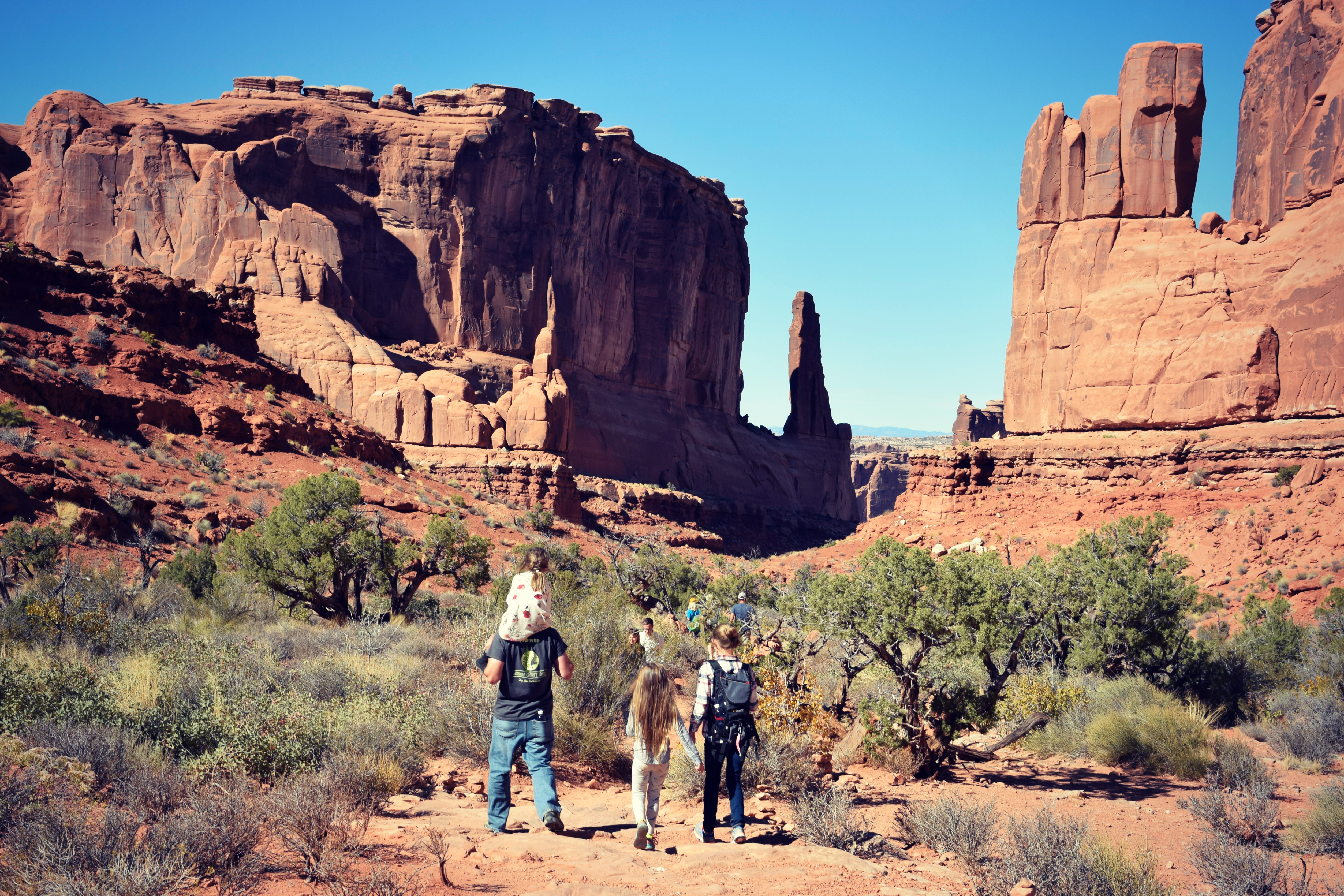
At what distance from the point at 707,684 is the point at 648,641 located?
13.7 feet

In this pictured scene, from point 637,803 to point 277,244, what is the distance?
39.7 meters

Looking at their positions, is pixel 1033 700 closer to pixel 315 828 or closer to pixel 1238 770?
pixel 1238 770

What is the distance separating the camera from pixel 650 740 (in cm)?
608

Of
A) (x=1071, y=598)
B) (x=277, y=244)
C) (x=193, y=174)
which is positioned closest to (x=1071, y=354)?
(x=1071, y=598)

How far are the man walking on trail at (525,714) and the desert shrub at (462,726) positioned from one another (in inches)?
68.5

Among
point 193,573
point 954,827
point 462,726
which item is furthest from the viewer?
point 193,573

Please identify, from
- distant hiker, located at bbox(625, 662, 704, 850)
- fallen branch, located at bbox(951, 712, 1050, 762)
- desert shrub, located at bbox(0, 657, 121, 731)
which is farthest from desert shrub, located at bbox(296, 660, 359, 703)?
fallen branch, located at bbox(951, 712, 1050, 762)

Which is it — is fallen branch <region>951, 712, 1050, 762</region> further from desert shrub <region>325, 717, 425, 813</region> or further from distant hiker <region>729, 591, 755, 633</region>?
desert shrub <region>325, 717, 425, 813</region>

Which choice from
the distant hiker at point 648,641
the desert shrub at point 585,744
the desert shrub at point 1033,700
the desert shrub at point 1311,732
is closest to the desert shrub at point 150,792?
the desert shrub at point 585,744

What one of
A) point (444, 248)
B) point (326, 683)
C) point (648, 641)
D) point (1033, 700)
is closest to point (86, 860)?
point (326, 683)

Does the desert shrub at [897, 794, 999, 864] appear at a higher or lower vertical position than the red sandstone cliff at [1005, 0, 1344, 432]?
lower

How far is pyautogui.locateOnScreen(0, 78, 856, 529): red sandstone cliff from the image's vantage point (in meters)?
39.2

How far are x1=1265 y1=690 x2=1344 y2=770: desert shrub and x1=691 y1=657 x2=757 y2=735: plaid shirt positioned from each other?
741 cm

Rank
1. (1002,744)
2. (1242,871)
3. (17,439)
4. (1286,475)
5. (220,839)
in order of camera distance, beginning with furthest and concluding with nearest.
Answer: (1286,475)
(17,439)
(1002,744)
(1242,871)
(220,839)
